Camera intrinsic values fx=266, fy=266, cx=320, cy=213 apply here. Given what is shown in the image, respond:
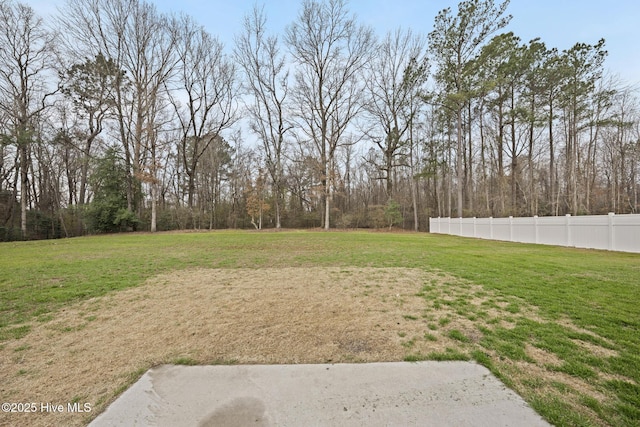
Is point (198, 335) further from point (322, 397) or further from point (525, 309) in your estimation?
point (525, 309)

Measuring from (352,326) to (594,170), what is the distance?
29.0 metres

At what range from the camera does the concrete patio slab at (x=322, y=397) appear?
1.66 metres

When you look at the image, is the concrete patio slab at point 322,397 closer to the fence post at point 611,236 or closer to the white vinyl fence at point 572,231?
the white vinyl fence at point 572,231

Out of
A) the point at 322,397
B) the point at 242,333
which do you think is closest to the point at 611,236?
the point at 322,397

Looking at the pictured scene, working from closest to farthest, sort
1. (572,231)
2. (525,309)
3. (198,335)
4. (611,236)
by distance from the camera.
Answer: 1. (198,335)
2. (525,309)
3. (611,236)
4. (572,231)

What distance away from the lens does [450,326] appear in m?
3.14

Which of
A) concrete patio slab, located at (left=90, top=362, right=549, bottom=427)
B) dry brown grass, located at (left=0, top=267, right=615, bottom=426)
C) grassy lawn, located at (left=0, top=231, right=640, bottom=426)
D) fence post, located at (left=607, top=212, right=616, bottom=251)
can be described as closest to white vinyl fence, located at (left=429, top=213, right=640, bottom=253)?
fence post, located at (left=607, top=212, right=616, bottom=251)

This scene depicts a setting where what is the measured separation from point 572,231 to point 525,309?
29.7 feet

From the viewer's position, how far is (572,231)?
982 centimetres

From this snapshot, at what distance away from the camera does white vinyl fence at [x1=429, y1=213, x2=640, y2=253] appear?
806cm

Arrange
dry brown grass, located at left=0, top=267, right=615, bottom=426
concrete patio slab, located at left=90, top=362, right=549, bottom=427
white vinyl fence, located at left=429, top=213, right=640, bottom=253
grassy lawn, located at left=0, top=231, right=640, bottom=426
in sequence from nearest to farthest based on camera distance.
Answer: concrete patio slab, located at left=90, top=362, right=549, bottom=427 → grassy lawn, located at left=0, top=231, right=640, bottom=426 → dry brown grass, located at left=0, top=267, right=615, bottom=426 → white vinyl fence, located at left=429, top=213, right=640, bottom=253

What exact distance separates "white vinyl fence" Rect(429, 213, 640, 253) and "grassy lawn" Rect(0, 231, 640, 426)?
0.98 metres

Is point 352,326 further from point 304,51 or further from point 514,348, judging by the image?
point 304,51

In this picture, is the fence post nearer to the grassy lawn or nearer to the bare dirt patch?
the grassy lawn
